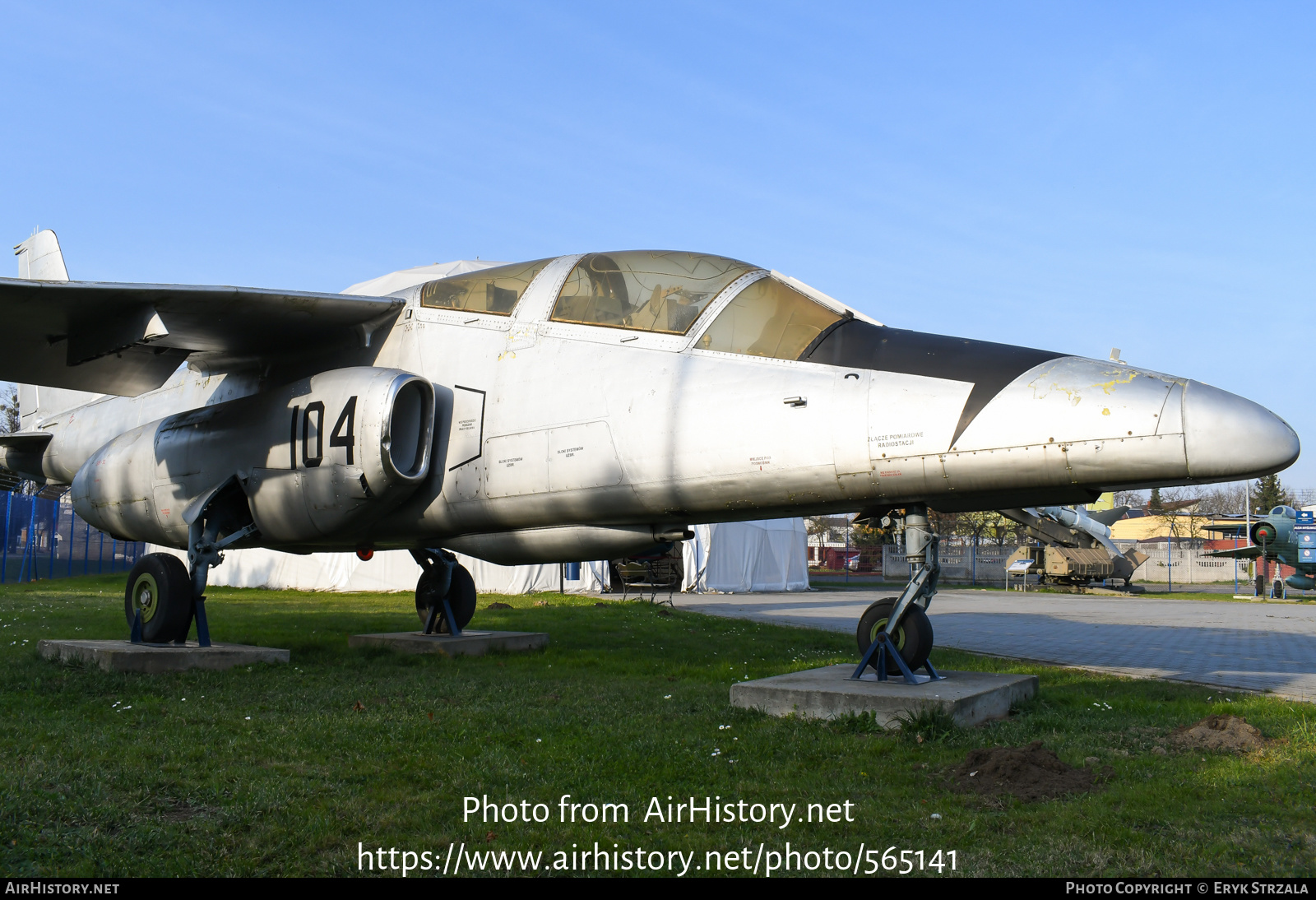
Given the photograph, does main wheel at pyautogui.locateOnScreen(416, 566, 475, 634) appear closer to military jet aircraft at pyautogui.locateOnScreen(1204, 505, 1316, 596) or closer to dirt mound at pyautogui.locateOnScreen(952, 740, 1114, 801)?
dirt mound at pyautogui.locateOnScreen(952, 740, 1114, 801)

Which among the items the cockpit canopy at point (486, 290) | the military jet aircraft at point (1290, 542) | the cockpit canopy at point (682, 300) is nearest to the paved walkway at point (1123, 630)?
the military jet aircraft at point (1290, 542)

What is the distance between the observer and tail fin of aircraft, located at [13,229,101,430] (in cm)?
1164

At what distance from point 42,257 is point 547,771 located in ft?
38.1

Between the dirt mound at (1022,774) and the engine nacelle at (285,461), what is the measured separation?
4.48 metres

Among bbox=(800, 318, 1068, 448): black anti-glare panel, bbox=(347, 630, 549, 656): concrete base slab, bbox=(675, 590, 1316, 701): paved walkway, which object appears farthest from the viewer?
bbox=(675, 590, 1316, 701): paved walkway

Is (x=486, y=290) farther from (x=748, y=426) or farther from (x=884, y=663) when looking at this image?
(x=884, y=663)

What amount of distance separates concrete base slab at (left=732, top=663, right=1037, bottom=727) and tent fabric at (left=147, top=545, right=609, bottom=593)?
779 inches

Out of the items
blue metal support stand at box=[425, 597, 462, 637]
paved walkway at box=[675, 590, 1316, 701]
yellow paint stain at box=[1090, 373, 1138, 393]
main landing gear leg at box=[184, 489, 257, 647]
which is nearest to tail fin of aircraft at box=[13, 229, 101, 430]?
main landing gear leg at box=[184, 489, 257, 647]

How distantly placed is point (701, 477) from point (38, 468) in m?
9.32

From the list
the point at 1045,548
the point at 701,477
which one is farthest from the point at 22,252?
the point at 1045,548

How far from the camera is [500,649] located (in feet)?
30.9

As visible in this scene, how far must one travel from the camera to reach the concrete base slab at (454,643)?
9117 mm

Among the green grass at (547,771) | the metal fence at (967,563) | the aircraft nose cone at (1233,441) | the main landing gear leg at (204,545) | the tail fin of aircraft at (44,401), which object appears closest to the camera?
the green grass at (547,771)

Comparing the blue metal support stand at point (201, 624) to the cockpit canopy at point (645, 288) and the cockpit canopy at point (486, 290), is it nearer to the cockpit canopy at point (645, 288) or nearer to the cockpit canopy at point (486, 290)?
the cockpit canopy at point (486, 290)
